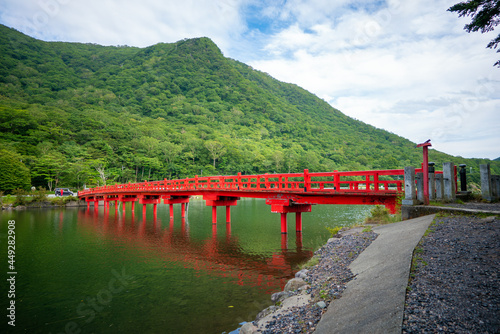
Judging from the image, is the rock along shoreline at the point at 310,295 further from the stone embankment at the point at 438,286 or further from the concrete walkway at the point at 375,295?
the concrete walkway at the point at 375,295

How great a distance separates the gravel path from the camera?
3463 millimetres

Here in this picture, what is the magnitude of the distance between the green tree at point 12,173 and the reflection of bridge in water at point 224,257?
38967 millimetres

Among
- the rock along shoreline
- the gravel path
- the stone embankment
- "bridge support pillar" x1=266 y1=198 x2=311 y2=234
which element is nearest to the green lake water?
the rock along shoreline

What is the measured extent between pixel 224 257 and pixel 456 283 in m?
11.1

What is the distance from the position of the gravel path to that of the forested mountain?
61.1m

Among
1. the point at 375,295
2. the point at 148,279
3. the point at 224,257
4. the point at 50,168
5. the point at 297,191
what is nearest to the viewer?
the point at 375,295

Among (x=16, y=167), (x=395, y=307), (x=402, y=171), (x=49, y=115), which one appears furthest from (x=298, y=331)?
(x=49, y=115)

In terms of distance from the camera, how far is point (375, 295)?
184 inches

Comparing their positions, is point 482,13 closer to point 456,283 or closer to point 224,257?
point 456,283

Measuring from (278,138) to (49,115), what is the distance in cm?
9013

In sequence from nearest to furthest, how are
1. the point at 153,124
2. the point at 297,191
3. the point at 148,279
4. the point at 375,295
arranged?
1. the point at 375,295
2. the point at 148,279
3. the point at 297,191
4. the point at 153,124

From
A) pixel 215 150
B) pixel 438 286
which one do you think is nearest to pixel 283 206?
pixel 438 286

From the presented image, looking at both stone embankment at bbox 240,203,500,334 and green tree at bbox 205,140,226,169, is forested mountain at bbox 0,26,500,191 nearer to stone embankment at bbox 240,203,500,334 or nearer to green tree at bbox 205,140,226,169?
green tree at bbox 205,140,226,169

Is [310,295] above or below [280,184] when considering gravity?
below
